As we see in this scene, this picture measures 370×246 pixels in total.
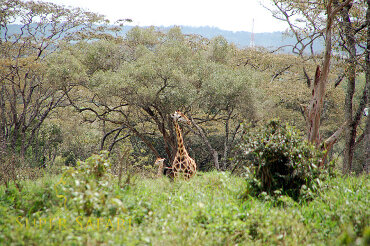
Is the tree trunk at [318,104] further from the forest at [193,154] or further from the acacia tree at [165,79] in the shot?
the acacia tree at [165,79]

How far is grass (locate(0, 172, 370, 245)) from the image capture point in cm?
310

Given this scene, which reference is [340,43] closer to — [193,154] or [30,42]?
[193,154]

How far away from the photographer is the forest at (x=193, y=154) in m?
3.47

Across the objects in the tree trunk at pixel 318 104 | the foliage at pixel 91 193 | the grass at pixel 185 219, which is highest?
the tree trunk at pixel 318 104

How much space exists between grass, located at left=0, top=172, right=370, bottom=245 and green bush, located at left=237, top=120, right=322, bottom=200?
250 millimetres

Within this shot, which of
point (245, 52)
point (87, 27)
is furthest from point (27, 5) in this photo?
point (245, 52)

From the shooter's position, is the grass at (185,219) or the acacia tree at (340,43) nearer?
the grass at (185,219)

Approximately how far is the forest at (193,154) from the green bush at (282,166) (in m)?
0.02

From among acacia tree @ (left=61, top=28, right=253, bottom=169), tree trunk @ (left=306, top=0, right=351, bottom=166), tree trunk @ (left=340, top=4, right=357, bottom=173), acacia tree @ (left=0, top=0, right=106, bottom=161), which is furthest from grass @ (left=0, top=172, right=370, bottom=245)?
acacia tree @ (left=0, top=0, right=106, bottom=161)

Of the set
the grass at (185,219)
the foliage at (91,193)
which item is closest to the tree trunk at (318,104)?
the grass at (185,219)

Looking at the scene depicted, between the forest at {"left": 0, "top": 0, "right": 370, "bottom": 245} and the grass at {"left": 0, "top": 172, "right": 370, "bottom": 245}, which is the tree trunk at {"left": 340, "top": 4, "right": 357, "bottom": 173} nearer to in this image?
the forest at {"left": 0, "top": 0, "right": 370, "bottom": 245}

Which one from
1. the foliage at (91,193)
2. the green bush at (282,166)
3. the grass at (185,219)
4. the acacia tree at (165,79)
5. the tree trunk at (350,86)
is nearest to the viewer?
the grass at (185,219)

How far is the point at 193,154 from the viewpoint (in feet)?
50.9

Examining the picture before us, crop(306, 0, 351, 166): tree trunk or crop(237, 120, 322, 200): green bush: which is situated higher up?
crop(306, 0, 351, 166): tree trunk
